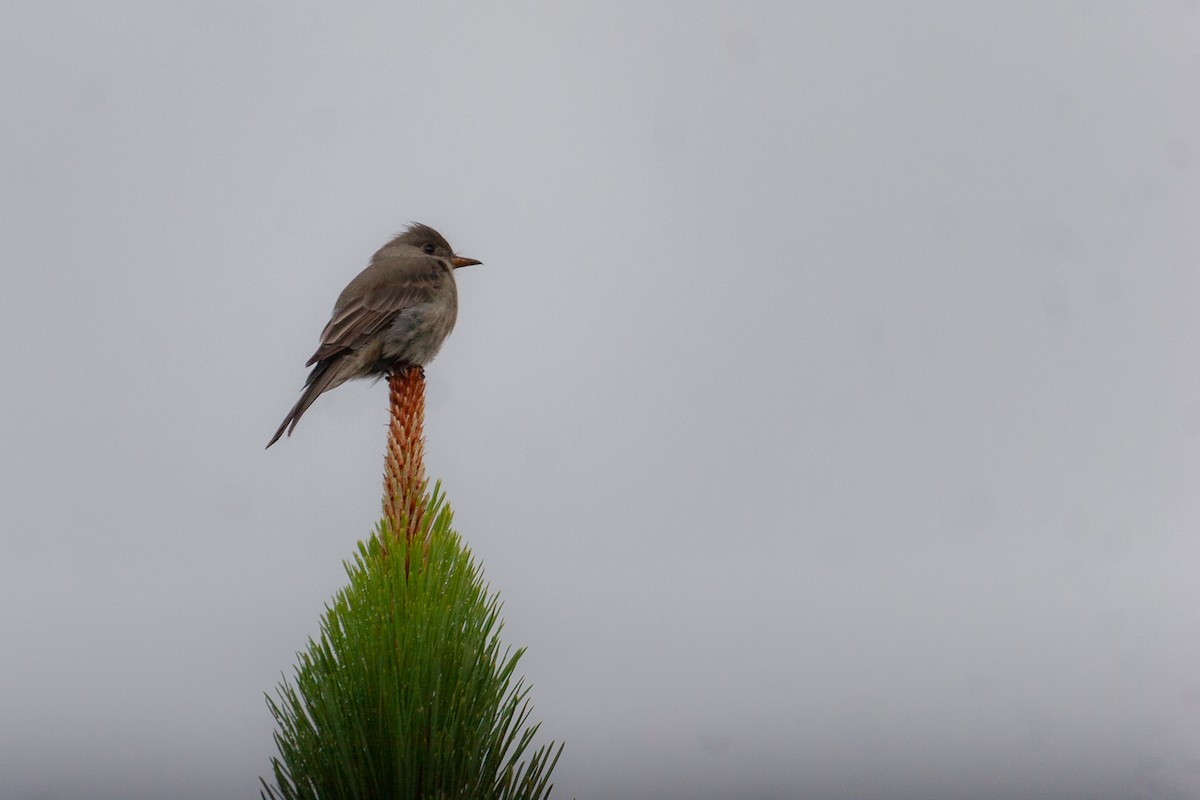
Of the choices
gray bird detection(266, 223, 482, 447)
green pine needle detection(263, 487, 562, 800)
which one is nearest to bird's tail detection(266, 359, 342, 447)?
gray bird detection(266, 223, 482, 447)

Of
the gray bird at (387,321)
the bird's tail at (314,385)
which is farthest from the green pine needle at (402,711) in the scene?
the gray bird at (387,321)

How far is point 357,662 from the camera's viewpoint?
283 centimetres

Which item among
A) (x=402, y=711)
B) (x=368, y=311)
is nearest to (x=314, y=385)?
(x=368, y=311)

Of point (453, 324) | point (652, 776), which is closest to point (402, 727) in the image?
point (453, 324)

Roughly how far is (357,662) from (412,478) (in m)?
0.78

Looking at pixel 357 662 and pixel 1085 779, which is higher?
pixel 1085 779

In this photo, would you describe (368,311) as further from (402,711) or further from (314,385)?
(402,711)

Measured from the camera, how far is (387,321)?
289 inches

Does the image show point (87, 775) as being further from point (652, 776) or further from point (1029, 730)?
point (1029, 730)

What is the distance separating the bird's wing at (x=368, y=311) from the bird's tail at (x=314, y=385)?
73mm

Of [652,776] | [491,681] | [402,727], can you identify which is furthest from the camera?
[652,776]

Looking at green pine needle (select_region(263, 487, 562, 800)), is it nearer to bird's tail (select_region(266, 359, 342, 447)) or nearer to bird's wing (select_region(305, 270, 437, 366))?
bird's tail (select_region(266, 359, 342, 447))

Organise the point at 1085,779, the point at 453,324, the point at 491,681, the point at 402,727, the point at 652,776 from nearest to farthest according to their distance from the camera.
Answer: the point at 402,727 < the point at 491,681 < the point at 453,324 < the point at 1085,779 < the point at 652,776

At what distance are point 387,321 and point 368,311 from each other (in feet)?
0.47
